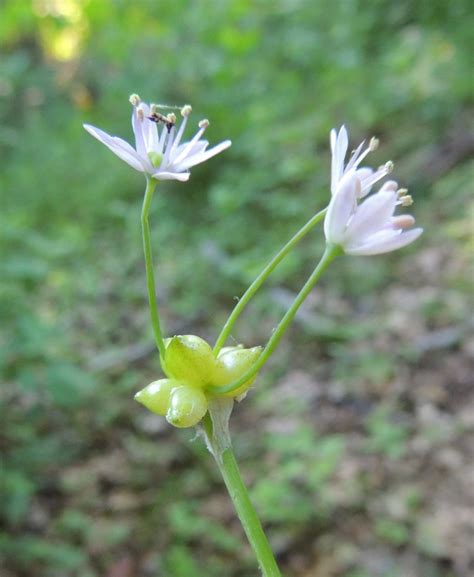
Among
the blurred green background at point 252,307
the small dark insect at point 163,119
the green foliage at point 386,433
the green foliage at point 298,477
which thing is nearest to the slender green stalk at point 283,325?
the small dark insect at point 163,119

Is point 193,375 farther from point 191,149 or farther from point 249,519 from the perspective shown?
point 191,149

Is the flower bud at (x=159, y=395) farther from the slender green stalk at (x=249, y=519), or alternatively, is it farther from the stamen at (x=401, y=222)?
the stamen at (x=401, y=222)

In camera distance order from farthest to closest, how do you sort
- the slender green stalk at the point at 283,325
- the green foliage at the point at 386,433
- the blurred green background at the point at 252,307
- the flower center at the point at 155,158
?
the green foliage at the point at 386,433 < the blurred green background at the point at 252,307 < the flower center at the point at 155,158 < the slender green stalk at the point at 283,325

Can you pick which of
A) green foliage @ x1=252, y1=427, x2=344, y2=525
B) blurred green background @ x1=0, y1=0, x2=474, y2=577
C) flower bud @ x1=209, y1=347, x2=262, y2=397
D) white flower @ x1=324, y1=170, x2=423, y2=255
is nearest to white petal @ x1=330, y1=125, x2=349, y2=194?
white flower @ x1=324, y1=170, x2=423, y2=255

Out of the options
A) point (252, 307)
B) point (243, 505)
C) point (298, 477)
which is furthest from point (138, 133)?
point (252, 307)

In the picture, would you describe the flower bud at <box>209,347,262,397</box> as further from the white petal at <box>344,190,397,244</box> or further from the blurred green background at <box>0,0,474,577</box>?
the blurred green background at <box>0,0,474,577</box>

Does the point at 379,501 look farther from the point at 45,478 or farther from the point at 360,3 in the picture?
the point at 360,3

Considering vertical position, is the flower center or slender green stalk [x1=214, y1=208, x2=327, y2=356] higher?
the flower center
